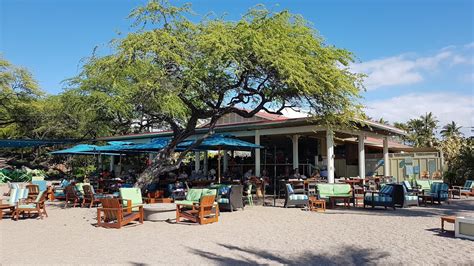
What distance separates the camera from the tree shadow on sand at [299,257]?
6352mm

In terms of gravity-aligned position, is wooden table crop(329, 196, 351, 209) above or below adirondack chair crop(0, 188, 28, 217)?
below

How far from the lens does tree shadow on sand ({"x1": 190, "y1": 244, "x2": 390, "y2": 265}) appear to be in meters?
6.35

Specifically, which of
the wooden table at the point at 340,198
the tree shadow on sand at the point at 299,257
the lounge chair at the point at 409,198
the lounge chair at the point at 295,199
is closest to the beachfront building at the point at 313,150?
the wooden table at the point at 340,198

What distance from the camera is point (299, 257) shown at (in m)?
6.66

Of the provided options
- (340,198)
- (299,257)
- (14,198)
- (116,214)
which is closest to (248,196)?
(340,198)

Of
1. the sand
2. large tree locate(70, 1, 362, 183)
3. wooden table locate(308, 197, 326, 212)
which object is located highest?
large tree locate(70, 1, 362, 183)

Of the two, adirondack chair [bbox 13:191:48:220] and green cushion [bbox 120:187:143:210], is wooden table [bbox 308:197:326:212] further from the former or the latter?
adirondack chair [bbox 13:191:48:220]

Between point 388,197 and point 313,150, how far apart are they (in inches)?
407

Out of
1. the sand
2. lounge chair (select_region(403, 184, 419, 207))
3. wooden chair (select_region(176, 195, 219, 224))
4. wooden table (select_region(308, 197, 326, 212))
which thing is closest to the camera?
the sand

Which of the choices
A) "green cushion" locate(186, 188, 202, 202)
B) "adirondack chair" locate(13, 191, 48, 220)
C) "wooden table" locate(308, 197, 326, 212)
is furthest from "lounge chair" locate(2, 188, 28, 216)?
"wooden table" locate(308, 197, 326, 212)

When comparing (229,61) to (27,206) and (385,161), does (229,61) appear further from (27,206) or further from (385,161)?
(385,161)

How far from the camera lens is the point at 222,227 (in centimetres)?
970

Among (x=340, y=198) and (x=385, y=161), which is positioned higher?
(x=385, y=161)

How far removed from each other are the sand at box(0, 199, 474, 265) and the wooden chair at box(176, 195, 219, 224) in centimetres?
32
